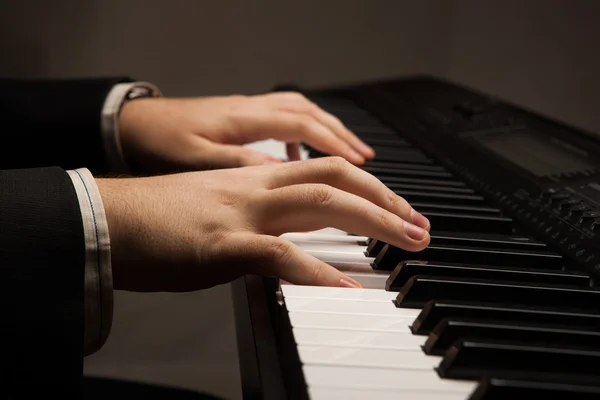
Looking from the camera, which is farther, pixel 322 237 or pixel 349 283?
pixel 322 237

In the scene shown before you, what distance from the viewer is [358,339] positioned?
53 cm

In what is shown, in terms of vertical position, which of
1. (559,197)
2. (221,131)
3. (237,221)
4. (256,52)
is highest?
(559,197)

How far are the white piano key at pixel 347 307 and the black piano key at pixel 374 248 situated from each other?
0.12m

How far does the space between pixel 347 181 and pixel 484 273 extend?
16 cm

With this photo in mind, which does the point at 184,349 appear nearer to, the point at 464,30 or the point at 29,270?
the point at 464,30

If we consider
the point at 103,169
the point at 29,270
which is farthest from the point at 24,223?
the point at 103,169

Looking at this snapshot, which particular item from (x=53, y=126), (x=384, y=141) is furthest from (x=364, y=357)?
(x=53, y=126)

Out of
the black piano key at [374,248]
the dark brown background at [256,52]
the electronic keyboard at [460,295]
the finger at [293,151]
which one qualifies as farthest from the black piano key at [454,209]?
the dark brown background at [256,52]

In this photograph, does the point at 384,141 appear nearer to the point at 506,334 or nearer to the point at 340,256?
the point at 340,256

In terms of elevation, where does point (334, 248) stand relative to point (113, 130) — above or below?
above

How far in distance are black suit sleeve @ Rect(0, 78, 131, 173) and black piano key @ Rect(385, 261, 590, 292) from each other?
0.66 m

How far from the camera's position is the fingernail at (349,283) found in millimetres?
626

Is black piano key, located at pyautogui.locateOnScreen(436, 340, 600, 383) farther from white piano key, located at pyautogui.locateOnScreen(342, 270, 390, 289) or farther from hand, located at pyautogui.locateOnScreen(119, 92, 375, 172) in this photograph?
hand, located at pyautogui.locateOnScreen(119, 92, 375, 172)

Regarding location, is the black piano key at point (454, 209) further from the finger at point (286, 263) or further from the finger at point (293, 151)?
the finger at point (293, 151)
